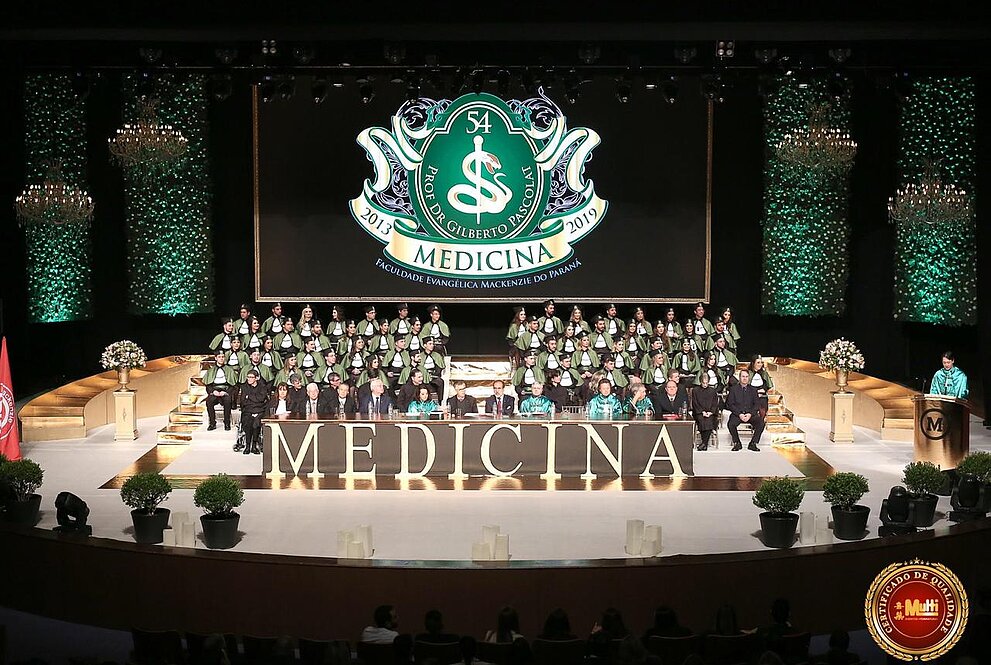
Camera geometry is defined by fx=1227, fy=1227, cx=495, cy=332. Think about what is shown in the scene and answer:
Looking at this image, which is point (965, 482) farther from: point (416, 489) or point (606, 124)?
point (606, 124)

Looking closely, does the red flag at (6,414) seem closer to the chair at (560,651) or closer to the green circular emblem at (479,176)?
the green circular emblem at (479,176)

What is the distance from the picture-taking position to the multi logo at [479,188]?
19.6 meters

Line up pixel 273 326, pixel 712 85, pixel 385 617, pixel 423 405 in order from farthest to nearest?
pixel 273 326 → pixel 712 85 → pixel 423 405 → pixel 385 617

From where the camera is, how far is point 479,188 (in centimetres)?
1966

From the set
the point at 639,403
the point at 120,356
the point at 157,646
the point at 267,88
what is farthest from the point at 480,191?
the point at 157,646

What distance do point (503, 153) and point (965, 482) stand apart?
9.81 metres

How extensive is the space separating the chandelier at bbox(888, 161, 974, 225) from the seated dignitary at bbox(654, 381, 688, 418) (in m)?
4.14

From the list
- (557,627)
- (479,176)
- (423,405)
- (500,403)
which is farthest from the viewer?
(479,176)

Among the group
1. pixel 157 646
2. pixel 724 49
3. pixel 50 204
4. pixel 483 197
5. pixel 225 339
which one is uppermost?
pixel 724 49

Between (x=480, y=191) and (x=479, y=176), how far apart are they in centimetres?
24

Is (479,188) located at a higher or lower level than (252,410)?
higher

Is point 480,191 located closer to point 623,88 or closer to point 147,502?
point 623,88

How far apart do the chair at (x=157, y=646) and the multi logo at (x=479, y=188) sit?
1254 cm

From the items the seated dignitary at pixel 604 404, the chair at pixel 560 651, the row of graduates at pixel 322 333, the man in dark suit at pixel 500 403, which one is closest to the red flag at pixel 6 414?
the row of graduates at pixel 322 333
